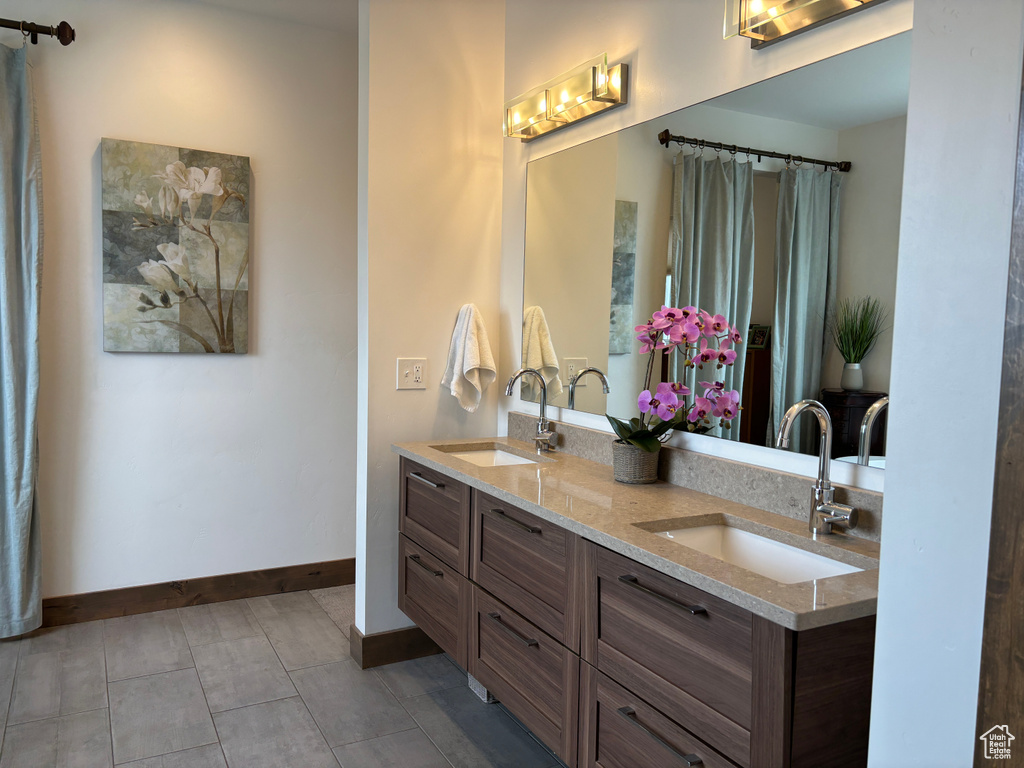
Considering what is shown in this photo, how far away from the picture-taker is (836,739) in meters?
1.28

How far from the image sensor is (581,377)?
2576 mm

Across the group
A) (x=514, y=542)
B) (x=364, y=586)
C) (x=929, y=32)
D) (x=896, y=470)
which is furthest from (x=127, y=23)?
(x=896, y=470)

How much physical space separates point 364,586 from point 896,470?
217 centimetres

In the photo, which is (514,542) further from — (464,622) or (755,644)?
(755,644)

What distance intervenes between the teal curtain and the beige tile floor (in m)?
0.29

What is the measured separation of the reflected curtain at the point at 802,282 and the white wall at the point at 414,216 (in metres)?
1.24

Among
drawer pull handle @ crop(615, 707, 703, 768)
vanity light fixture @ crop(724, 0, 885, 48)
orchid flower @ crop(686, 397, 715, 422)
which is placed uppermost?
vanity light fixture @ crop(724, 0, 885, 48)

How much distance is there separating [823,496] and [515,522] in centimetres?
79

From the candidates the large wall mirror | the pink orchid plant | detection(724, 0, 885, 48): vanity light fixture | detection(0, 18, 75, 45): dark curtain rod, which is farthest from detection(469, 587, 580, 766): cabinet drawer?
detection(0, 18, 75, 45): dark curtain rod

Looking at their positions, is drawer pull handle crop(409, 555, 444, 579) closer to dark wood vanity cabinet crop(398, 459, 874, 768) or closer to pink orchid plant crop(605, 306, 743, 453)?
dark wood vanity cabinet crop(398, 459, 874, 768)

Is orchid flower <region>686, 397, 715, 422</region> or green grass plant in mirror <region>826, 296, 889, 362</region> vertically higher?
green grass plant in mirror <region>826, 296, 889, 362</region>

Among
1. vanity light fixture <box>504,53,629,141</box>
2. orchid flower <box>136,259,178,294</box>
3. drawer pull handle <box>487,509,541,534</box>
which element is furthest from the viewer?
orchid flower <box>136,259,178,294</box>

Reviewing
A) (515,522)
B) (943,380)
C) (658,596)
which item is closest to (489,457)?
(515,522)

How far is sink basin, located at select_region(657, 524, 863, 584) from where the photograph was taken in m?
1.53
